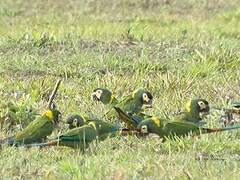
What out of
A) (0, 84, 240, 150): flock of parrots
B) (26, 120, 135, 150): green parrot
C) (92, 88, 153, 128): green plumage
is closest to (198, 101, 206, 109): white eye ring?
(0, 84, 240, 150): flock of parrots

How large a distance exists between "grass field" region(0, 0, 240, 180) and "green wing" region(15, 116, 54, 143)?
7 centimetres

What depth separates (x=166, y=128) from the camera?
183 inches

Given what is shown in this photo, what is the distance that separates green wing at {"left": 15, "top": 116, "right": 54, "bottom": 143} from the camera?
455cm

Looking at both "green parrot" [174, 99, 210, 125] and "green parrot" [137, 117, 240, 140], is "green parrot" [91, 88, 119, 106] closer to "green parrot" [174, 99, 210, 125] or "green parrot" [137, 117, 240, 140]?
"green parrot" [174, 99, 210, 125]

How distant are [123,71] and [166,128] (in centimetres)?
311

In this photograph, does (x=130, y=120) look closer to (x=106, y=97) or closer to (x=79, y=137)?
(x=79, y=137)

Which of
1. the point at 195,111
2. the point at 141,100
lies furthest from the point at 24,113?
the point at 195,111

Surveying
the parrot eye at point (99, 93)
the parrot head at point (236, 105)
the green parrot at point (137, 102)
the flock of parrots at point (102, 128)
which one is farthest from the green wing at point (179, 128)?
the parrot eye at point (99, 93)

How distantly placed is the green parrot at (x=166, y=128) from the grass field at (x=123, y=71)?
0.07 meters

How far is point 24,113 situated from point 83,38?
4.29 meters

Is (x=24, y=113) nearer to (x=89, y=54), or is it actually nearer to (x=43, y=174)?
(x=43, y=174)

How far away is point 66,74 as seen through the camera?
743 cm

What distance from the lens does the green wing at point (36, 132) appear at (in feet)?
14.9

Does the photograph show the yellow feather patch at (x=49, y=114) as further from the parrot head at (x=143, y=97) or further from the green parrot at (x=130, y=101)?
the parrot head at (x=143, y=97)
